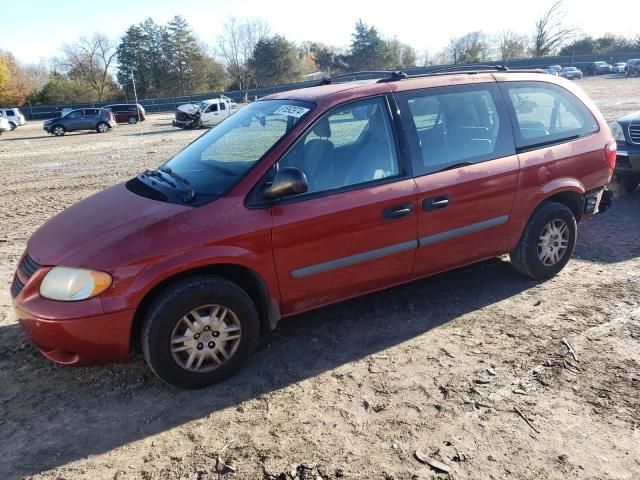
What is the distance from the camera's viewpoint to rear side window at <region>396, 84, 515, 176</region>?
4016 mm

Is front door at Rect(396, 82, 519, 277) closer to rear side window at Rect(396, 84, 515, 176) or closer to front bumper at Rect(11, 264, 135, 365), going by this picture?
rear side window at Rect(396, 84, 515, 176)

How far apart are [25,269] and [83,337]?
2.47ft

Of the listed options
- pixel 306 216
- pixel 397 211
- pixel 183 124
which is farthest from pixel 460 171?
pixel 183 124

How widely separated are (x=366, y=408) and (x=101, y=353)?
1.67 m

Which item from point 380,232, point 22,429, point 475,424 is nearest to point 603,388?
point 475,424

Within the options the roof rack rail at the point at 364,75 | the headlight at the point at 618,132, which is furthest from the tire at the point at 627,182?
the roof rack rail at the point at 364,75

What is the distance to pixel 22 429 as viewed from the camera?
306cm

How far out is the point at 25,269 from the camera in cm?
343

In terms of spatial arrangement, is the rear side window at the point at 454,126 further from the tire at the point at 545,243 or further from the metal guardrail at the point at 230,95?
the metal guardrail at the point at 230,95

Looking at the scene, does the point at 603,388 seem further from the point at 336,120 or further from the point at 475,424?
the point at 336,120

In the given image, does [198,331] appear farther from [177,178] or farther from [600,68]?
[600,68]

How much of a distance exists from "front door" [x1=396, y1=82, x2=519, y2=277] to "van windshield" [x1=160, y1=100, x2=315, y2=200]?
0.94 m

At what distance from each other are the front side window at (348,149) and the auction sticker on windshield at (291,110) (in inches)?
6.4

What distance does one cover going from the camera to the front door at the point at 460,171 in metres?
4.01
